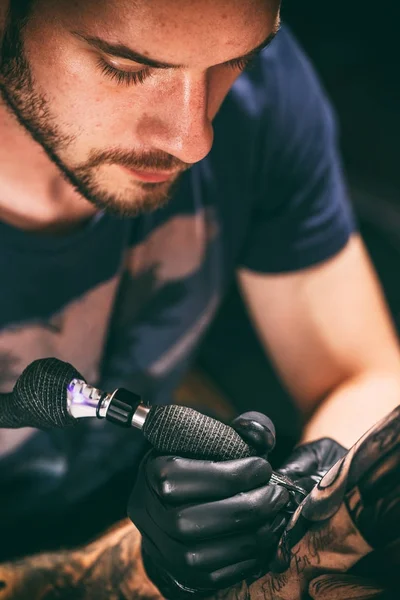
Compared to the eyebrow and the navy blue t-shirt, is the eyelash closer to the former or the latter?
the eyebrow

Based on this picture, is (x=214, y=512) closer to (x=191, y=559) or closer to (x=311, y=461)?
(x=191, y=559)

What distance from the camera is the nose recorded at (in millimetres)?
697

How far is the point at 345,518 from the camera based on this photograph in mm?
578

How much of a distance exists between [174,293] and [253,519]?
470 millimetres

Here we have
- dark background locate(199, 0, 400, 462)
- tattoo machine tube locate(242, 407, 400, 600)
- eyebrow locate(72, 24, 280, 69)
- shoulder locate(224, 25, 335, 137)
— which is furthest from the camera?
dark background locate(199, 0, 400, 462)

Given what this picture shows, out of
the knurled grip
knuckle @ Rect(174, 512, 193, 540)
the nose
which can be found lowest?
knuckle @ Rect(174, 512, 193, 540)

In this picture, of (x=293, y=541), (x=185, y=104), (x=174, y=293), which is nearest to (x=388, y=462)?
(x=293, y=541)

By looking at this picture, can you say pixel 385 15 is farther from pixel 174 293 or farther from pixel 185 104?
pixel 185 104

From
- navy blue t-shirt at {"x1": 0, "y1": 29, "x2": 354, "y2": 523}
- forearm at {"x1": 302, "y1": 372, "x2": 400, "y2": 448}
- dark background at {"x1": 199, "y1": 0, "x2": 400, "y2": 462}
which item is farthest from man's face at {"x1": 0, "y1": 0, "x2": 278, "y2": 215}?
dark background at {"x1": 199, "y1": 0, "x2": 400, "y2": 462}

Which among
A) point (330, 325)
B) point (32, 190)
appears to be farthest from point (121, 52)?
point (330, 325)

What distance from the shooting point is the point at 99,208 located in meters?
0.83

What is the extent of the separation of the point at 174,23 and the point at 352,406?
22.3 inches

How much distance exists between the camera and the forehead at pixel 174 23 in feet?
2.07

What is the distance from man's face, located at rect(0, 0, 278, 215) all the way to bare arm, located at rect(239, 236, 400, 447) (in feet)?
1.29
